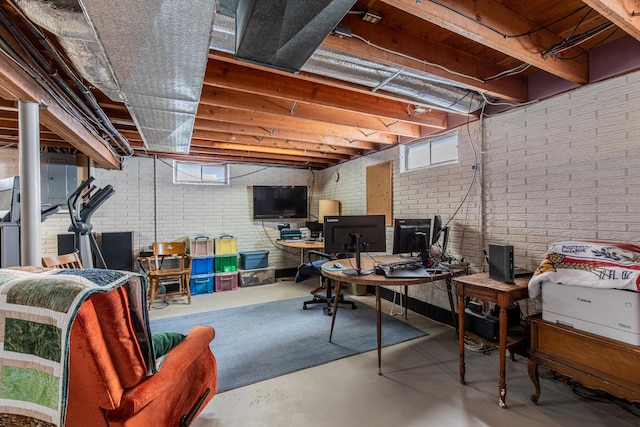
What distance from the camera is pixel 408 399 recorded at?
203 centimetres

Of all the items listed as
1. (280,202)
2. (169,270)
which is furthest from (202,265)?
(280,202)

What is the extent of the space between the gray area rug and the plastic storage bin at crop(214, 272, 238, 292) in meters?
1.11

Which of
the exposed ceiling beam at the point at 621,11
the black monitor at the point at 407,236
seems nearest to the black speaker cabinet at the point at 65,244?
the black monitor at the point at 407,236

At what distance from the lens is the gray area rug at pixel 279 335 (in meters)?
2.47

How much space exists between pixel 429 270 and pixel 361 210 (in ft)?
8.10

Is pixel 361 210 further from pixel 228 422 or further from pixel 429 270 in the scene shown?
pixel 228 422

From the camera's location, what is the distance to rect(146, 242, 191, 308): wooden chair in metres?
4.14

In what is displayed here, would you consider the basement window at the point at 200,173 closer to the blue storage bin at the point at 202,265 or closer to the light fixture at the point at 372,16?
the blue storage bin at the point at 202,265

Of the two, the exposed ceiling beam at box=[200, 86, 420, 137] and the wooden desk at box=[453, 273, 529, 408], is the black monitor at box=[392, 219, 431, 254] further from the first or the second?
the exposed ceiling beam at box=[200, 86, 420, 137]

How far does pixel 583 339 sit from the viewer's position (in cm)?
173

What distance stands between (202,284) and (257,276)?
0.96 meters

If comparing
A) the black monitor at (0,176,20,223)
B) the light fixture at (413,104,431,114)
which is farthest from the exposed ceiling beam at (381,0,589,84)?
the black monitor at (0,176,20,223)

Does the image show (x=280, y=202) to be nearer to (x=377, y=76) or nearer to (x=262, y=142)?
(x=262, y=142)

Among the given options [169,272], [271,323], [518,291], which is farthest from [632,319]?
[169,272]
